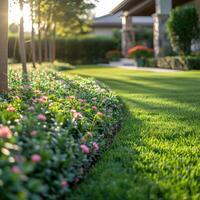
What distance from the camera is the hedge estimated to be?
37438mm

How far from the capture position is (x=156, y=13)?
22.3 m

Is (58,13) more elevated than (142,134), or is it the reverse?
(58,13)

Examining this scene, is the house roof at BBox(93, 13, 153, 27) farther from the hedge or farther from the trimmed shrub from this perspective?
the trimmed shrub

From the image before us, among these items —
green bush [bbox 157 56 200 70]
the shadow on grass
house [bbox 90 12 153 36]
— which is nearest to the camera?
the shadow on grass

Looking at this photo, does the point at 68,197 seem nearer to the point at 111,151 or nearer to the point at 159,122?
the point at 111,151

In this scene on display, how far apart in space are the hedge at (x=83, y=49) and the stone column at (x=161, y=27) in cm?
1472

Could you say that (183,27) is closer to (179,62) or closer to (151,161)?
(179,62)

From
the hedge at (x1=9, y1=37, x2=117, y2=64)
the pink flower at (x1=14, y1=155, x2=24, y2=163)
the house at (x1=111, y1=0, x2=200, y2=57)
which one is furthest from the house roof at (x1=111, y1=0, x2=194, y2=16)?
the pink flower at (x1=14, y1=155, x2=24, y2=163)

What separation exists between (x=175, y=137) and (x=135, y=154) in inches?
41.3

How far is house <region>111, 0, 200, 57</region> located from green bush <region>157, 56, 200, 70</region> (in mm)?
941

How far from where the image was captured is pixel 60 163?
10.5 feet

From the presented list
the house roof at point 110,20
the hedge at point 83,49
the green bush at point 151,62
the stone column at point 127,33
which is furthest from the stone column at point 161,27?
the house roof at point 110,20

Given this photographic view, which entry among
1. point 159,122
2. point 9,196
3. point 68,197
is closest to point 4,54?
point 159,122

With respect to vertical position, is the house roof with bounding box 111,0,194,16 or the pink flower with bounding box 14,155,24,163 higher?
the house roof with bounding box 111,0,194,16
